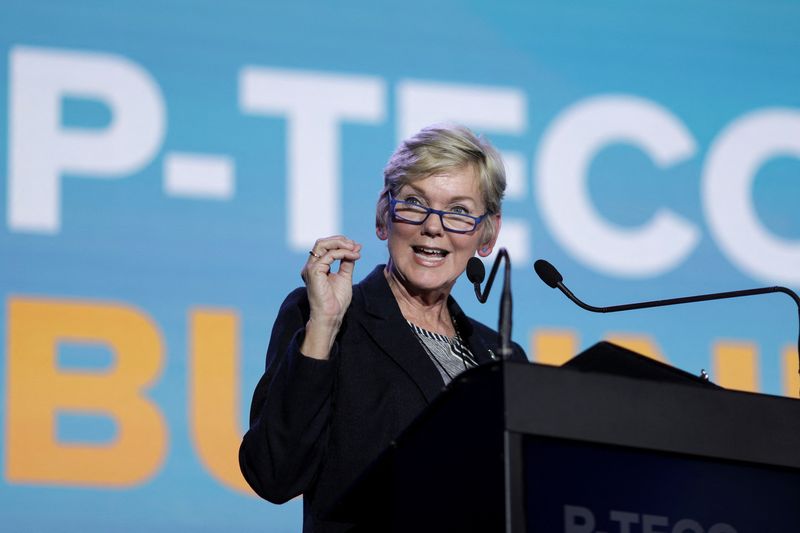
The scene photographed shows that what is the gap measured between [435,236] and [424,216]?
0.14 ft

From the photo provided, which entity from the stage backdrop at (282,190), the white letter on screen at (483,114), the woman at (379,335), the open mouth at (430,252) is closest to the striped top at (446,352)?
the woman at (379,335)

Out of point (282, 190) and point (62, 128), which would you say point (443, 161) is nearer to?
point (282, 190)

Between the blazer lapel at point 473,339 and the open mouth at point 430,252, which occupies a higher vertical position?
the open mouth at point 430,252

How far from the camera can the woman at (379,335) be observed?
1.85 m

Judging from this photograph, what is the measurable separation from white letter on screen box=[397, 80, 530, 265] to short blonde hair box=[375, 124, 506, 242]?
116 cm

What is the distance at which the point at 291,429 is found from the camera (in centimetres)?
182

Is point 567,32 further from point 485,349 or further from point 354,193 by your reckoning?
point 485,349

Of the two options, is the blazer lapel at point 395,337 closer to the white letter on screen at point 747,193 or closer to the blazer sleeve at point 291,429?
the blazer sleeve at point 291,429

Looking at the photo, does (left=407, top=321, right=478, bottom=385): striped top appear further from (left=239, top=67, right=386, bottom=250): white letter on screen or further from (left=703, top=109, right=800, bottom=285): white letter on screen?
(left=703, top=109, right=800, bottom=285): white letter on screen

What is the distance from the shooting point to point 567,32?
12.2 ft

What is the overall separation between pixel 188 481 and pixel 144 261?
0.57 metres

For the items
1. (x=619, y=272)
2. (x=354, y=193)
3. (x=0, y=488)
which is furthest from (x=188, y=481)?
(x=619, y=272)

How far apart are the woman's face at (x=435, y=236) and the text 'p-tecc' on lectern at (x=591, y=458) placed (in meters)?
0.78

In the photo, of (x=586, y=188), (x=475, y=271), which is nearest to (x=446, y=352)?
(x=475, y=271)
